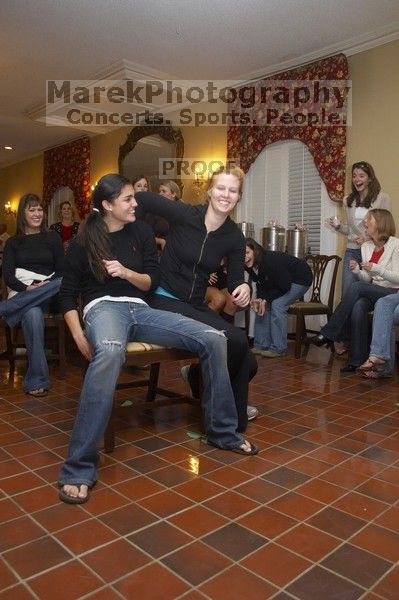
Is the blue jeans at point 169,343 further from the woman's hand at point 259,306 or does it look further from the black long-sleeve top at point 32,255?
the woman's hand at point 259,306

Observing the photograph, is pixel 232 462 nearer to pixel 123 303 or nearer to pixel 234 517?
pixel 234 517

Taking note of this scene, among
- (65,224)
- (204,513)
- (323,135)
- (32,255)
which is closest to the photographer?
(204,513)

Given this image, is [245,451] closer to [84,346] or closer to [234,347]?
[234,347]

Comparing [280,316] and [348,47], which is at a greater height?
[348,47]

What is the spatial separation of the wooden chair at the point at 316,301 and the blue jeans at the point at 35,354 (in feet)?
6.91

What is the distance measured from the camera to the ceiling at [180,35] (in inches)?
158

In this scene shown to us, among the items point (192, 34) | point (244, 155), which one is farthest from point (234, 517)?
point (244, 155)

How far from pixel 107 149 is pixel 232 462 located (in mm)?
6899

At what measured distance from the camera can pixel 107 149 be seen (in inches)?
310

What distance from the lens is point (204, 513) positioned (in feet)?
5.13

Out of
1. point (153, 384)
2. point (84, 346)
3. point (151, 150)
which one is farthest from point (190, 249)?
point (151, 150)

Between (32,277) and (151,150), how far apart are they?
404 centimetres

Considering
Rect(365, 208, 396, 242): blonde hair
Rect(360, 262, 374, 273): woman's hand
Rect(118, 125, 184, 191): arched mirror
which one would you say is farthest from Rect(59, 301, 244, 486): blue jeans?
Rect(118, 125, 184, 191): arched mirror

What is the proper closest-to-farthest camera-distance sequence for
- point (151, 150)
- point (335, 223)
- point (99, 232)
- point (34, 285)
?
point (99, 232)
point (34, 285)
point (335, 223)
point (151, 150)
